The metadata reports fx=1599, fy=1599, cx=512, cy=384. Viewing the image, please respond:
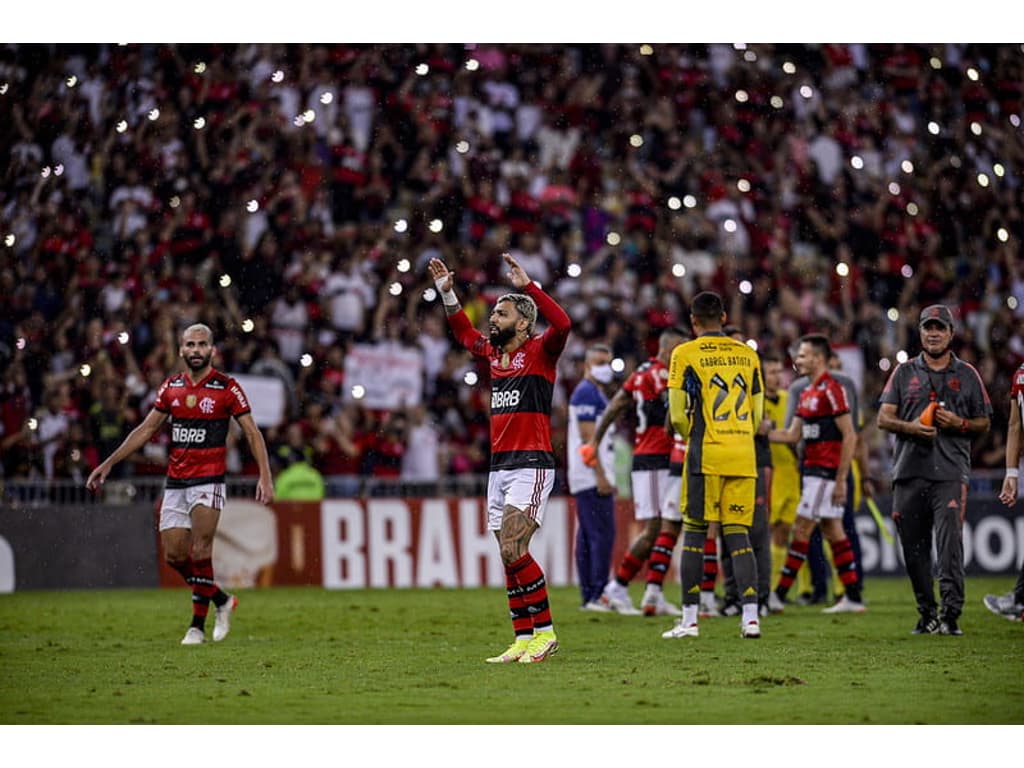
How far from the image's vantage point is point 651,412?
12906mm

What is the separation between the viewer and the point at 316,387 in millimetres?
18328

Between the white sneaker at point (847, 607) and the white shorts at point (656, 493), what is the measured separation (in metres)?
1.80

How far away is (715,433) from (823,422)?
271 centimetres

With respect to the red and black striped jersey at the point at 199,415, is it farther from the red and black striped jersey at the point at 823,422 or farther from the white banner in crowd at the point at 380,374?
the white banner in crowd at the point at 380,374

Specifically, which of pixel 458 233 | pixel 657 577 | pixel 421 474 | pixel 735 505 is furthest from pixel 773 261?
Result: pixel 735 505

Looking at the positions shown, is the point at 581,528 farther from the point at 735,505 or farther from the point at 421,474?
the point at 421,474

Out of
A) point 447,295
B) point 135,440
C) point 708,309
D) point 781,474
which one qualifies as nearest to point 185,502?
point 135,440

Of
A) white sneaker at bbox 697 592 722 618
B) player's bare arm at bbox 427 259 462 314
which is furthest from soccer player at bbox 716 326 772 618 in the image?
player's bare arm at bbox 427 259 462 314

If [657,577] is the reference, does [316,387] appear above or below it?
above

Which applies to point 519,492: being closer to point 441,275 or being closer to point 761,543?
point 441,275

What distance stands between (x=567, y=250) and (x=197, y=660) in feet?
37.1

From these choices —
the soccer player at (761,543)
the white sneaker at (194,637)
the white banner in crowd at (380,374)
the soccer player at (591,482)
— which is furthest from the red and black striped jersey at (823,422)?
the white banner in crowd at (380,374)

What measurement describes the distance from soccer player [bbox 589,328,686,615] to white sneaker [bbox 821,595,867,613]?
134 cm

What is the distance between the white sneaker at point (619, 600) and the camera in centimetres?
1348
